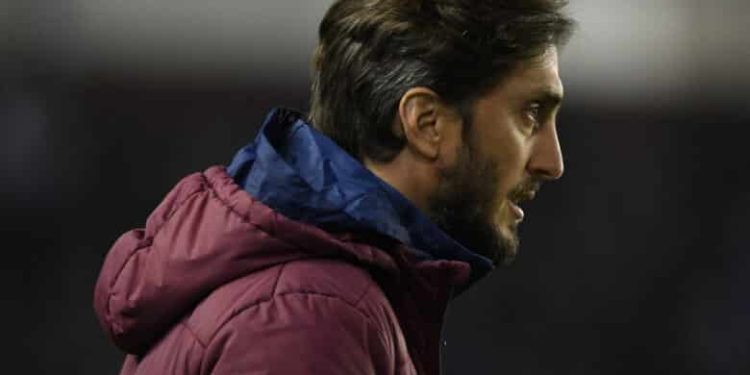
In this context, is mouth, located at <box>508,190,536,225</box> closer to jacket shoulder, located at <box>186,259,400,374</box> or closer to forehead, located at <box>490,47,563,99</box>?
forehead, located at <box>490,47,563,99</box>

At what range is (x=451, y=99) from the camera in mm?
1395

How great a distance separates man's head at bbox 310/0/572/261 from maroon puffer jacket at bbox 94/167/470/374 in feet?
0.33

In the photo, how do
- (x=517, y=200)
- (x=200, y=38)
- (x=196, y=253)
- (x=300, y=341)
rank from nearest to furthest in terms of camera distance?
1. (x=300, y=341)
2. (x=196, y=253)
3. (x=517, y=200)
4. (x=200, y=38)

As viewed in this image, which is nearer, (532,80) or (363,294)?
(363,294)

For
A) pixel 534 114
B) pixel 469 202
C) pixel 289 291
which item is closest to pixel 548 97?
pixel 534 114

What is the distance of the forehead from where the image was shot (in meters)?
1.43

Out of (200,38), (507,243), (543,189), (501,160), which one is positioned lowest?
(543,189)

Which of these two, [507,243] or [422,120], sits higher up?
[422,120]

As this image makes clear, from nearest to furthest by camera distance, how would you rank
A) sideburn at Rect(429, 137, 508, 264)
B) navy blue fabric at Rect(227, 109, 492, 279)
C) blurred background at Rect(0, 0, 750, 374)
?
navy blue fabric at Rect(227, 109, 492, 279) → sideburn at Rect(429, 137, 508, 264) → blurred background at Rect(0, 0, 750, 374)

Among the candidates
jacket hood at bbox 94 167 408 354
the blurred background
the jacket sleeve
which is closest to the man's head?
jacket hood at bbox 94 167 408 354

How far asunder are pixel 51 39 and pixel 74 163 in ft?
0.85

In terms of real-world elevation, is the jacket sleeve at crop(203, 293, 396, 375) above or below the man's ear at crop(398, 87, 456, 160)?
below

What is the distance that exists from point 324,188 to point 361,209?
0.04 metres

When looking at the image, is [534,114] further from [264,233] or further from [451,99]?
[264,233]
